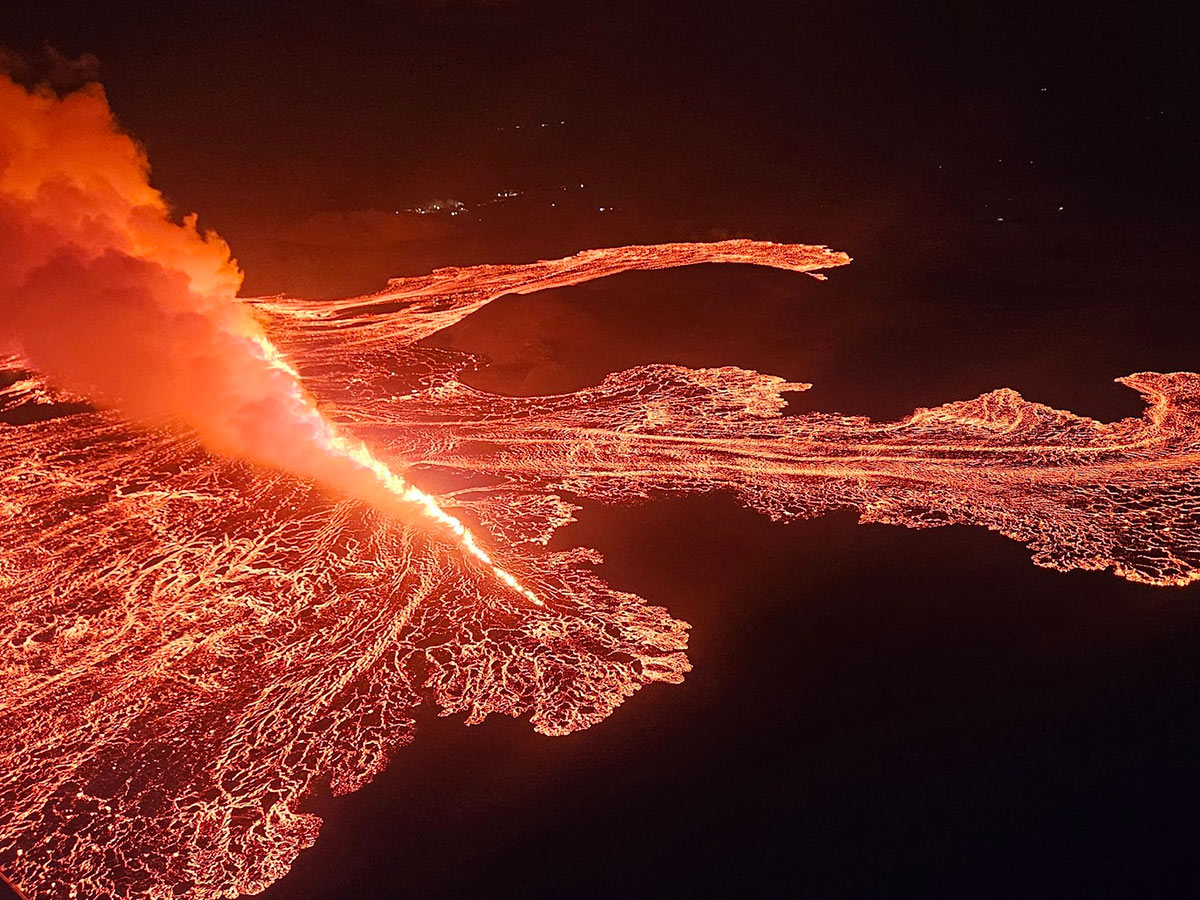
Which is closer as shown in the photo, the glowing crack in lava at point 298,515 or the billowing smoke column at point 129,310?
the glowing crack in lava at point 298,515

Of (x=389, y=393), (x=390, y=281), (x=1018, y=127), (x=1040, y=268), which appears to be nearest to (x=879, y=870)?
(x=389, y=393)

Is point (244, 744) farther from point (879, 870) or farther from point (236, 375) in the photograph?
point (236, 375)

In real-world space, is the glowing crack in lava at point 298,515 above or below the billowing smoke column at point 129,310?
below

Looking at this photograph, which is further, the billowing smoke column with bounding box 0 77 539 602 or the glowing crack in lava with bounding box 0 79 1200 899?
the billowing smoke column with bounding box 0 77 539 602

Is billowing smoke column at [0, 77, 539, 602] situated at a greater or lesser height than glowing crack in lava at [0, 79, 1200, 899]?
greater
